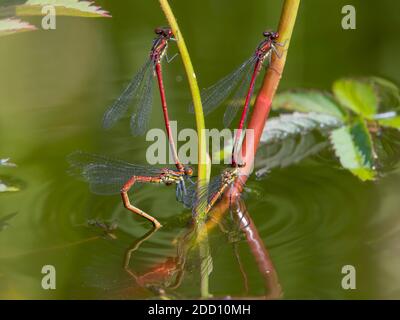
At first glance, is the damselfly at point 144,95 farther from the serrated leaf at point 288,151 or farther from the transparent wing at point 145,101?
the serrated leaf at point 288,151

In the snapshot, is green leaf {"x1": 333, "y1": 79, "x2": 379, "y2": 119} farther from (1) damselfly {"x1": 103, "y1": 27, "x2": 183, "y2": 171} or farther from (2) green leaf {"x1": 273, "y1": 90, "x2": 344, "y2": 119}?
(1) damselfly {"x1": 103, "y1": 27, "x2": 183, "y2": 171}

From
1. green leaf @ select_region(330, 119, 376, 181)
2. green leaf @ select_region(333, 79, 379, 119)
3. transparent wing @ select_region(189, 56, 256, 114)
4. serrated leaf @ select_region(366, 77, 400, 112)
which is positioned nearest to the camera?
transparent wing @ select_region(189, 56, 256, 114)

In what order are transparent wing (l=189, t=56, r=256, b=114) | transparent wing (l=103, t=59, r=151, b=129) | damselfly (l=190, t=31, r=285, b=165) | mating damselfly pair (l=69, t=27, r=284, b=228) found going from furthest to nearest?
transparent wing (l=189, t=56, r=256, b=114) < transparent wing (l=103, t=59, r=151, b=129) < damselfly (l=190, t=31, r=285, b=165) < mating damselfly pair (l=69, t=27, r=284, b=228)

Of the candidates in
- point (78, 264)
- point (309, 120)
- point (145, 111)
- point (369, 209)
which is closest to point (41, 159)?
point (145, 111)

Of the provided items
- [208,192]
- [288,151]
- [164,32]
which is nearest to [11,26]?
[164,32]

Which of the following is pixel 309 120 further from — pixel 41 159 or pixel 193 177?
pixel 41 159

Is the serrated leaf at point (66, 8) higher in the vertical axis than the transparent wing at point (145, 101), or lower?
higher

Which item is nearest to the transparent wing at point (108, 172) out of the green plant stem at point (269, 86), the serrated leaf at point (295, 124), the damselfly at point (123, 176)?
the damselfly at point (123, 176)

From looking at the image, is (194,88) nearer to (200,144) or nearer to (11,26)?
(200,144)

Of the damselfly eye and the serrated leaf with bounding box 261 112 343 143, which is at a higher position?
the serrated leaf with bounding box 261 112 343 143

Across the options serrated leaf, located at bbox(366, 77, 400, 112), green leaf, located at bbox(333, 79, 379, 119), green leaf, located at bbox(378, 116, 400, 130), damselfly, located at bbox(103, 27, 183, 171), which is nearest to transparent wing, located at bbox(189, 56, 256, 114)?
damselfly, located at bbox(103, 27, 183, 171)
